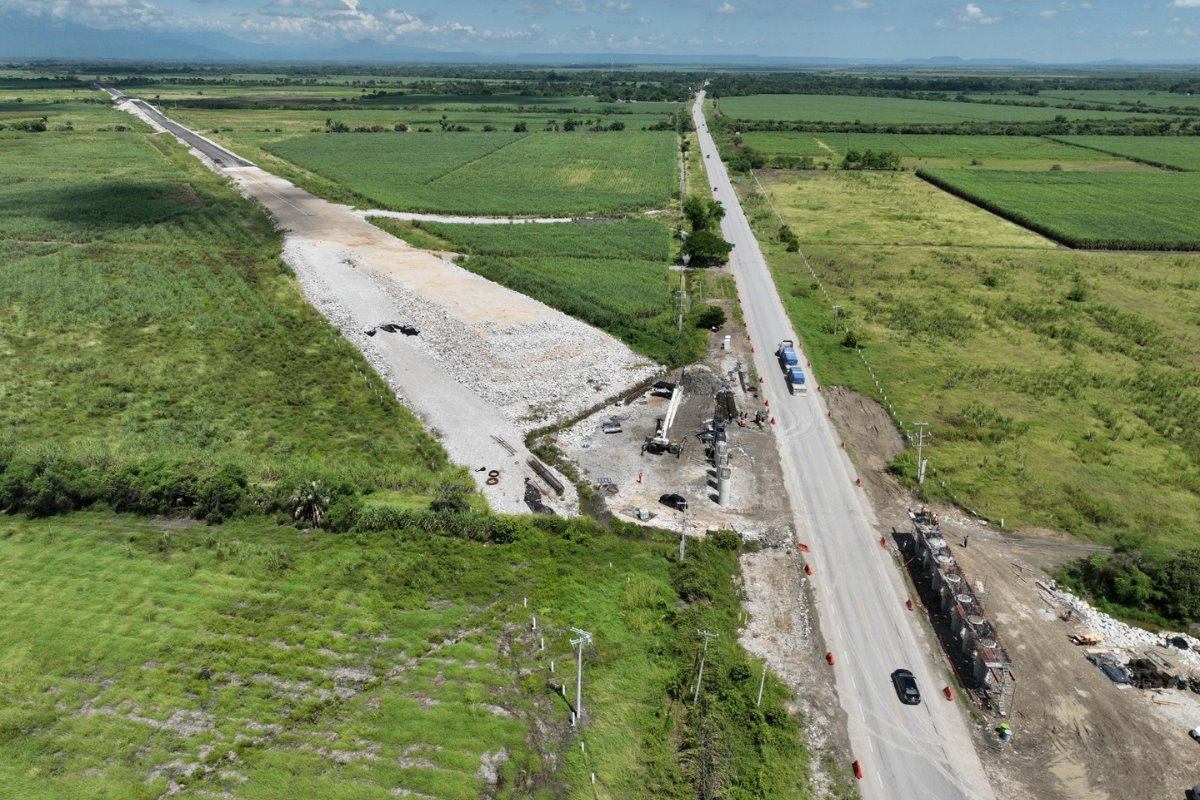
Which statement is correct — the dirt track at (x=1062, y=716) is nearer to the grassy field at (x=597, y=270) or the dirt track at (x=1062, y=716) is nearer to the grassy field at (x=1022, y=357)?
the grassy field at (x=1022, y=357)

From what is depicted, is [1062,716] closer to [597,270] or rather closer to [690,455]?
[690,455]

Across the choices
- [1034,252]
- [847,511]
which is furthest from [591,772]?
[1034,252]

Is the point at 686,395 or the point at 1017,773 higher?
the point at 686,395

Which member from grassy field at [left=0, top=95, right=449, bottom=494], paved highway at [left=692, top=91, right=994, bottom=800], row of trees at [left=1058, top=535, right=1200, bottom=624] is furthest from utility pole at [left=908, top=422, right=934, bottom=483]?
grassy field at [left=0, top=95, right=449, bottom=494]

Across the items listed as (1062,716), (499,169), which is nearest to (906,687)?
(1062,716)

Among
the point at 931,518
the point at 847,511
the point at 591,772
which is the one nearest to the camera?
the point at 591,772

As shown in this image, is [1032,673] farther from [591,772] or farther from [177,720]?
[177,720]

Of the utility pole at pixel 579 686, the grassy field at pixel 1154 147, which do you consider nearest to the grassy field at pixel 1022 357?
the utility pole at pixel 579 686

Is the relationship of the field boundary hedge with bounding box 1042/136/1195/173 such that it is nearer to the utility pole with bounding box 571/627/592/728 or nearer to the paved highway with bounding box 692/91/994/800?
the paved highway with bounding box 692/91/994/800
